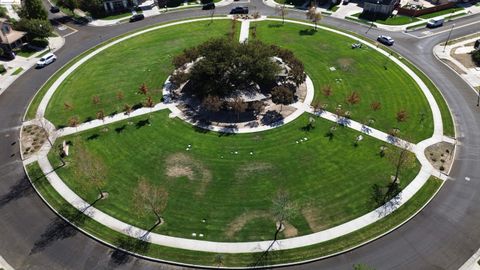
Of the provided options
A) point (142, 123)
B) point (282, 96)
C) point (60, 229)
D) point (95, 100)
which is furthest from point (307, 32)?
point (60, 229)

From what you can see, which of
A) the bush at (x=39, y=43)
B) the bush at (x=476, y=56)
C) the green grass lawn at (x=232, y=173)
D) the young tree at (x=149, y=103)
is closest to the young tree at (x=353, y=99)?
the green grass lawn at (x=232, y=173)

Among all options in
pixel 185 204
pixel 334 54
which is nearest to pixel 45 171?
pixel 185 204

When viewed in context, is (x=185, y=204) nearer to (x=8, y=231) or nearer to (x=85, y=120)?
(x=8, y=231)

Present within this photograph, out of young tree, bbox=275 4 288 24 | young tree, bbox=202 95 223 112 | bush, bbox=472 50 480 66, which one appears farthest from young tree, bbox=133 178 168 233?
bush, bbox=472 50 480 66

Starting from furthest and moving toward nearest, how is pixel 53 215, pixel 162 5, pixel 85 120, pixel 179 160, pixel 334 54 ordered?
1. pixel 162 5
2. pixel 334 54
3. pixel 85 120
4. pixel 179 160
5. pixel 53 215

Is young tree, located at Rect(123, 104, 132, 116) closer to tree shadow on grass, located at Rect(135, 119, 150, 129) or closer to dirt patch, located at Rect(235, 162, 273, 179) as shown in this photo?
tree shadow on grass, located at Rect(135, 119, 150, 129)

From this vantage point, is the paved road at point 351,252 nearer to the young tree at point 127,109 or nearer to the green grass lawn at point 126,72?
the green grass lawn at point 126,72

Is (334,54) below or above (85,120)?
above
